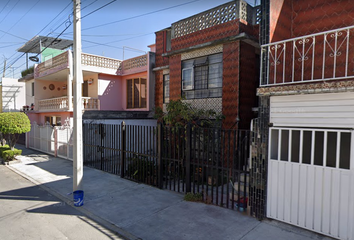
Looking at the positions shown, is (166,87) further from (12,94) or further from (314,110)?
(12,94)

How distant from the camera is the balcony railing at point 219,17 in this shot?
8570mm

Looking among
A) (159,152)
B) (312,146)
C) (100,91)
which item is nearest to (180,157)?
(159,152)

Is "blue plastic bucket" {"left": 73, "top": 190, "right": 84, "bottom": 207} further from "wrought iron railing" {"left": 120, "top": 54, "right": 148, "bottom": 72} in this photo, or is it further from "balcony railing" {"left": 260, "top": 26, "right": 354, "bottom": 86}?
"wrought iron railing" {"left": 120, "top": 54, "right": 148, "bottom": 72}

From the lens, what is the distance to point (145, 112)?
14.4m

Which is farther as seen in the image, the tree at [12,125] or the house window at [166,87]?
the house window at [166,87]

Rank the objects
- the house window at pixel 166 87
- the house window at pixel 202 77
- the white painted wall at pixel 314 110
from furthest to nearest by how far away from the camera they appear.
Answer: the house window at pixel 166 87 < the house window at pixel 202 77 < the white painted wall at pixel 314 110

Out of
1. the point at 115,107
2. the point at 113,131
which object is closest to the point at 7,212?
the point at 113,131

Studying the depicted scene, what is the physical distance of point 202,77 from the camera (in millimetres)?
9688

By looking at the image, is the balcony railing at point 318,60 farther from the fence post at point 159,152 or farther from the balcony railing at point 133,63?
the balcony railing at point 133,63

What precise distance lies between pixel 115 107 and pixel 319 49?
13345 mm

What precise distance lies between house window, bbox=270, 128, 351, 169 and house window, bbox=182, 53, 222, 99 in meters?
4.47

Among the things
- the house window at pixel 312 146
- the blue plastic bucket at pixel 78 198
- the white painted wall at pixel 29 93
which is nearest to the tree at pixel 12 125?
the blue plastic bucket at pixel 78 198

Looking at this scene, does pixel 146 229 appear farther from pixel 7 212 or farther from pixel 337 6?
pixel 337 6

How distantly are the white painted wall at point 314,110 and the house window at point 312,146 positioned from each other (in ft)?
0.50
